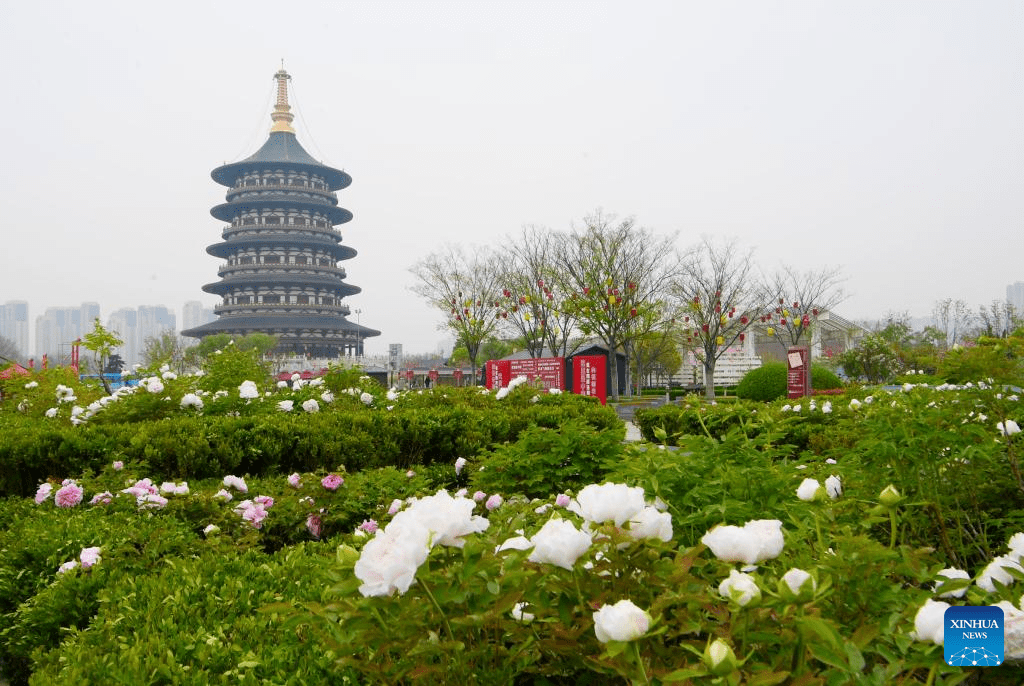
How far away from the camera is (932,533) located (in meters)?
2.71

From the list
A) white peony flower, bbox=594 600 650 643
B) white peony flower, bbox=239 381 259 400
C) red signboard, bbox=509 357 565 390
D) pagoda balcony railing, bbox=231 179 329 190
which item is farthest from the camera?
pagoda balcony railing, bbox=231 179 329 190

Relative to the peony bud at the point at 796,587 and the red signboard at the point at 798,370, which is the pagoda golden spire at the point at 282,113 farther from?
the peony bud at the point at 796,587

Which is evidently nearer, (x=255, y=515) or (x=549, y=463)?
(x=255, y=515)

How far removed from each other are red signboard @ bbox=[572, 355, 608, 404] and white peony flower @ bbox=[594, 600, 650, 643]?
16250 millimetres

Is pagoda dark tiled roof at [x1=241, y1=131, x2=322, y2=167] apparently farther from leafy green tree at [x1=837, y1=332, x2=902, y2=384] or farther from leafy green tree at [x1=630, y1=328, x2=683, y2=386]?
leafy green tree at [x1=837, y1=332, x2=902, y2=384]

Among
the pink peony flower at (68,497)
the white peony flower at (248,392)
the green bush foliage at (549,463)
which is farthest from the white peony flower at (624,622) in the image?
the white peony flower at (248,392)

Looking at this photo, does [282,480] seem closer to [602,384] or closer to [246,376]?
[246,376]

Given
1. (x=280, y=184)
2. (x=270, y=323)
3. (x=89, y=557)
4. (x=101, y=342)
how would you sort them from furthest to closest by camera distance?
(x=280, y=184), (x=270, y=323), (x=101, y=342), (x=89, y=557)

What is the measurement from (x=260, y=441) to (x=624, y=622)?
18.3ft

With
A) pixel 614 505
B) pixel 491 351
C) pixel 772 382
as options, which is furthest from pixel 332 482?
pixel 491 351

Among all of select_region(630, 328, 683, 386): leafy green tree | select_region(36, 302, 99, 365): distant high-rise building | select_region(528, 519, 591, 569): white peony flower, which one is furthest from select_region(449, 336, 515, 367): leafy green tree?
select_region(36, 302, 99, 365): distant high-rise building

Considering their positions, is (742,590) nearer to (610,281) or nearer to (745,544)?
(745,544)

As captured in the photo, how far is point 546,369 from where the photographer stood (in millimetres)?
18578

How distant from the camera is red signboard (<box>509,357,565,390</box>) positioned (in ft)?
60.0
